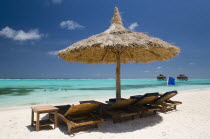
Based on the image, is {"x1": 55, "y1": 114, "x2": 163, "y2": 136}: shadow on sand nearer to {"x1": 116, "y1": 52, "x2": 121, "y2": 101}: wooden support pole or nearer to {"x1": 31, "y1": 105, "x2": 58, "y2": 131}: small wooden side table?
{"x1": 31, "y1": 105, "x2": 58, "y2": 131}: small wooden side table

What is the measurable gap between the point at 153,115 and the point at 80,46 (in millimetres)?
2622

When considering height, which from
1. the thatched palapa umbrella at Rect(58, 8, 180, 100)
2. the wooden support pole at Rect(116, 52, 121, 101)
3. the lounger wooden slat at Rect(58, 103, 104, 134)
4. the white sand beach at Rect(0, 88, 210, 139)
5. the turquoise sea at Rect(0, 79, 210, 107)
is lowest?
the turquoise sea at Rect(0, 79, 210, 107)

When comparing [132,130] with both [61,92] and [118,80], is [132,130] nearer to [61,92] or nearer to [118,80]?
[118,80]

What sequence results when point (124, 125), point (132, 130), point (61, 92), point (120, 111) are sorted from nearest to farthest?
point (132, 130) → point (124, 125) → point (120, 111) → point (61, 92)

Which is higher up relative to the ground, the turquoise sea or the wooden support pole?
the wooden support pole

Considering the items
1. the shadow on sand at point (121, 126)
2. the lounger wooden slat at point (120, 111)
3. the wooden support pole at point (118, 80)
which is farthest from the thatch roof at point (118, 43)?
the shadow on sand at point (121, 126)

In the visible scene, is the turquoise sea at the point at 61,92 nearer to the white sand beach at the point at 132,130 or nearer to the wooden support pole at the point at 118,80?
the wooden support pole at the point at 118,80

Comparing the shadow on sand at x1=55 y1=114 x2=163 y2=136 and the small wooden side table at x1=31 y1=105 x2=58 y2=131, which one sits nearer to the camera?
the small wooden side table at x1=31 y1=105 x2=58 y2=131

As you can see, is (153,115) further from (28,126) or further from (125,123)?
(28,126)

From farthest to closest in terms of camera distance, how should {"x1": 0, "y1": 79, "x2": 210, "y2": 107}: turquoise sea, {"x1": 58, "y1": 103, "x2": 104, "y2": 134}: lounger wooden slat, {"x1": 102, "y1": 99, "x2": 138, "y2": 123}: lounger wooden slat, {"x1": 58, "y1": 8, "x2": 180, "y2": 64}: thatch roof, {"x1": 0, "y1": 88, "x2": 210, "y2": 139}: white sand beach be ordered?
A: {"x1": 0, "y1": 79, "x2": 210, "y2": 107}: turquoise sea → {"x1": 102, "y1": 99, "x2": 138, "y2": 123}: lounger wooden slat → {"x1": 58, "y1": 8, "x2": 180, "y2": 64}: thatch roof → {"x1": 58, "y1": 103, "x2": 104, "y2": 134}: lounger wooden slat → {"x1": 0, "y1": 88, "x2": 210, "y2": 139}: white sand beach

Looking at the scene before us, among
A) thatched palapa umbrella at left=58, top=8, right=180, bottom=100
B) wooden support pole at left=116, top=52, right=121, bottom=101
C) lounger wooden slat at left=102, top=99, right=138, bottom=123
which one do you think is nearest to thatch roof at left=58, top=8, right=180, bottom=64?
thatched palapa umbrella at left=58, top=8, right=180, bottom=100

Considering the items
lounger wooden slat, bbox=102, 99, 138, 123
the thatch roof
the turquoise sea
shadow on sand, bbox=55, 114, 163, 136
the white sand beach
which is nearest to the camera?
the white sand beach

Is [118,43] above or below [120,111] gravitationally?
above

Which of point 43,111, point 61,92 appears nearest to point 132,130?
→ point 43,111
